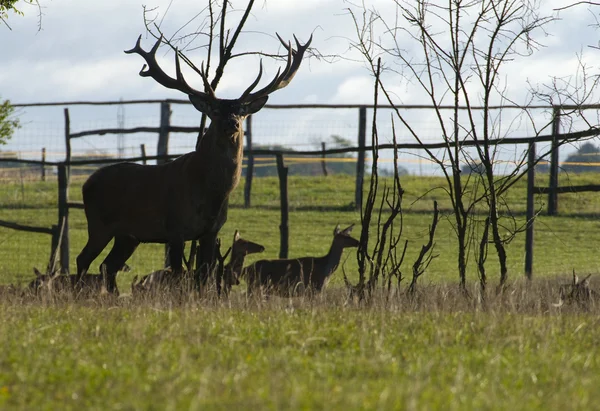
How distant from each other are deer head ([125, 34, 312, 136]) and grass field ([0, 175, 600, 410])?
5.56ft

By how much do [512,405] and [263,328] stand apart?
7.44ft

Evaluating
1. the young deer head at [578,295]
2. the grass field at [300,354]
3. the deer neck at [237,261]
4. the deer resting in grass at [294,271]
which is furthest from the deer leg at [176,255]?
the young deer head at [578,295]

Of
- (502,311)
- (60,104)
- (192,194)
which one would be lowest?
(502,311)

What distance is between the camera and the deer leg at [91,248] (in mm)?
10414

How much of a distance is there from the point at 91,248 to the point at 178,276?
141 cm

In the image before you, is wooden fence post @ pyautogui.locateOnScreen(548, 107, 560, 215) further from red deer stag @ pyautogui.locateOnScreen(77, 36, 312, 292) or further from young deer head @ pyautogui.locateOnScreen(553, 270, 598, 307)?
red deer stag @ pyautogui.locateOnScreen(77, 36, 312, 292)

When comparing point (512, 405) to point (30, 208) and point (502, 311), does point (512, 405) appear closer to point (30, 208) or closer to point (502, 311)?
point (502, 311)

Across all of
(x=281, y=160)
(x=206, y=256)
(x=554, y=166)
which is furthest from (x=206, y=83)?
(x=554, y=166)

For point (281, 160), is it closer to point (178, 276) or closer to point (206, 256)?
point (206, 256)

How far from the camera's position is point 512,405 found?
436cm

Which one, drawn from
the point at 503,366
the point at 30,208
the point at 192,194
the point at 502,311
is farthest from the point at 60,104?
the point at 503,366

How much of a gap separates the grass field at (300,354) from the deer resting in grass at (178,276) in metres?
0.83

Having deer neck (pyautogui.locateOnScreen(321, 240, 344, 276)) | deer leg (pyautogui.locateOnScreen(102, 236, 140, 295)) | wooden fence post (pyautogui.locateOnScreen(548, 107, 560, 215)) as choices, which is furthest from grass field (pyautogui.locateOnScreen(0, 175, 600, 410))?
deer leg (pyautogui.locateOnScreen(102, 236, 140, 295))

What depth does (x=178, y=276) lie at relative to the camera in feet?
31.2
